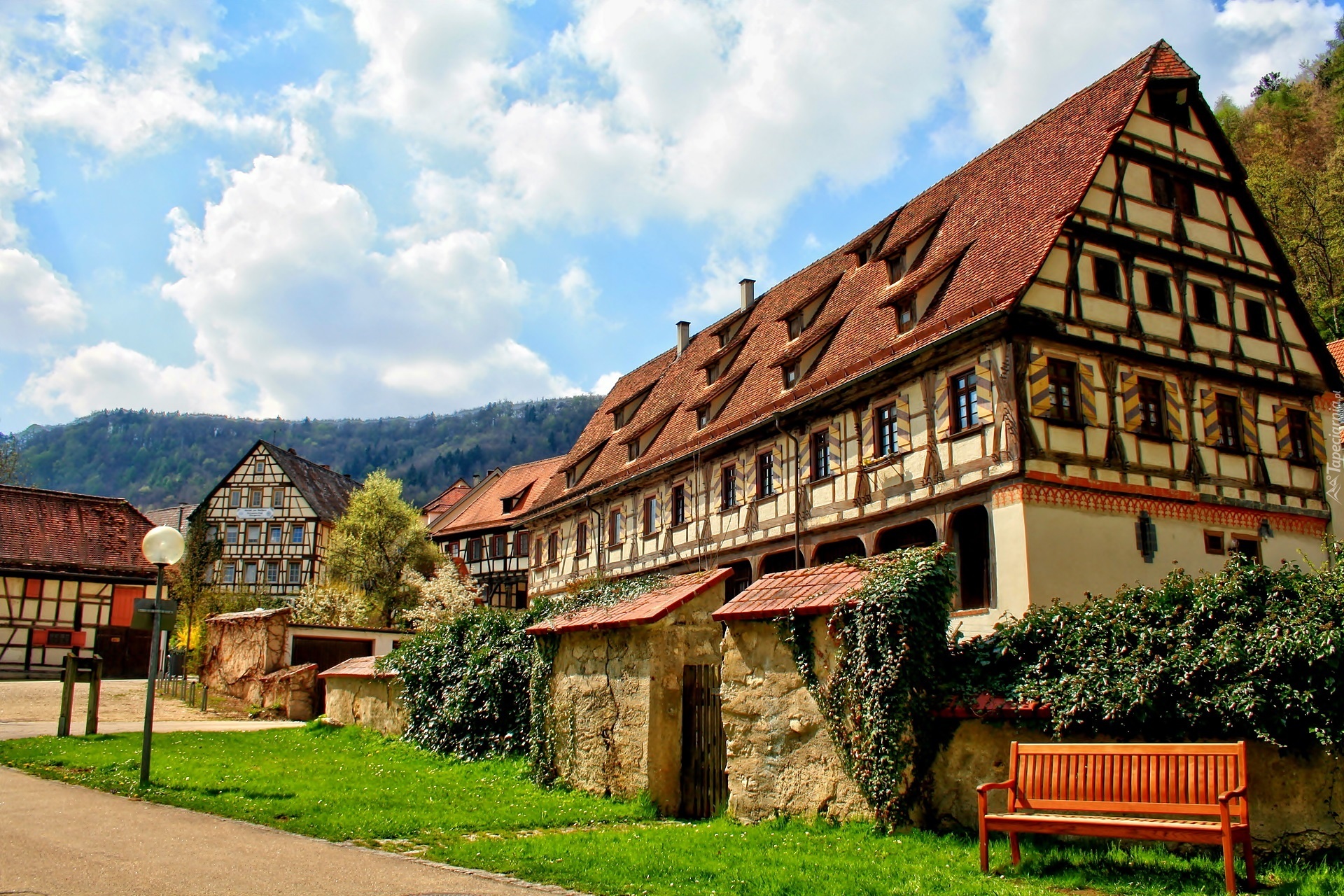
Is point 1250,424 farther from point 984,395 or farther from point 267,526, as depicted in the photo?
point 267,526

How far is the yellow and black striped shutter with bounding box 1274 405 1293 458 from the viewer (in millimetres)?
22188

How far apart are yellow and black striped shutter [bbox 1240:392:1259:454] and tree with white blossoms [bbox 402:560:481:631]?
2967 centimetres

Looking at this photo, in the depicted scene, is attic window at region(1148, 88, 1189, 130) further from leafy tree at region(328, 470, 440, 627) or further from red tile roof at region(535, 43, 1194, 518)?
leafy tree at region(328, 470, 440, 627)

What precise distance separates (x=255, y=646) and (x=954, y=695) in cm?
2230

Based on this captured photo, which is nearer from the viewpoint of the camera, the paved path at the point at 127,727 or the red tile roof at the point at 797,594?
the red tile roof at the point at 797,594

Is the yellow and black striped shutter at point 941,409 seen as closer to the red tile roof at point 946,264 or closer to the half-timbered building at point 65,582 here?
the red tile roof at point 946,264

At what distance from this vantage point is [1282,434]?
73.2 ft

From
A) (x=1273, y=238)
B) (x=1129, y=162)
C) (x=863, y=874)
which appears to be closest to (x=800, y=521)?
(x=1129, y=162)

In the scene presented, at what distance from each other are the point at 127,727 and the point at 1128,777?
65.2 ft

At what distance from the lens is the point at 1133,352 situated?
2050 centimetres

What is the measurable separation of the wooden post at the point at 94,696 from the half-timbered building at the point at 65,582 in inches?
973

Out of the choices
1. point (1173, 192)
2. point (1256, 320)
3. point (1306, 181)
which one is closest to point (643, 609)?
point (1173, 192)

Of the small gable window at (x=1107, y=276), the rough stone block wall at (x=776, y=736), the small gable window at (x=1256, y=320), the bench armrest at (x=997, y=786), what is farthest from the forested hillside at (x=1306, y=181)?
the bench armrest at (x=997, y=786)

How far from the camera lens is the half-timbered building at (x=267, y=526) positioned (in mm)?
66438
